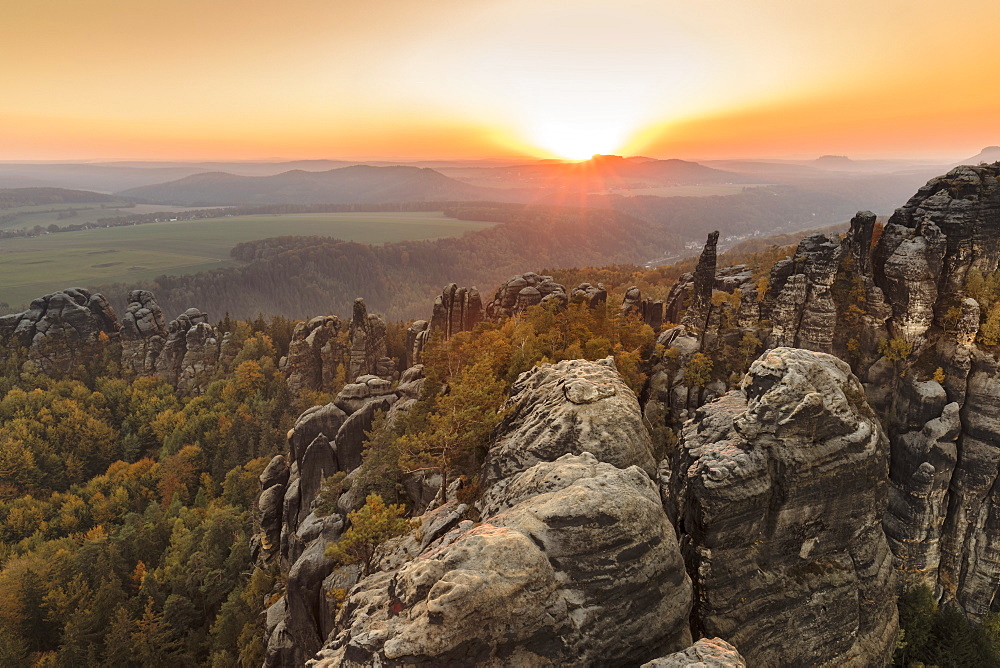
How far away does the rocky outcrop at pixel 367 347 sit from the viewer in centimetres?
7838

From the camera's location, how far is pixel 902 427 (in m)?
33.0

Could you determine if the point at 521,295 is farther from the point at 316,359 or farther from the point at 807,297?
the point at 316,359

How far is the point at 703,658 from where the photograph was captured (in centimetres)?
1344

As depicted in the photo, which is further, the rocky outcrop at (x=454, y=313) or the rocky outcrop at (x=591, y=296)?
the rocky outcrop at (x=454, y=313)

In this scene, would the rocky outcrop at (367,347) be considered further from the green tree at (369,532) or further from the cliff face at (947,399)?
the cliff face at (947,399)

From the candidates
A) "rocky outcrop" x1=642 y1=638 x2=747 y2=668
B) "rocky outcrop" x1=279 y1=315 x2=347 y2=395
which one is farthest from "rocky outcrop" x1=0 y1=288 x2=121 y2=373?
"rocky outcrop" x1=642 y1=638 x2=747 y2=668

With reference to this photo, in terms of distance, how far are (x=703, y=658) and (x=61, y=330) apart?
120815mm

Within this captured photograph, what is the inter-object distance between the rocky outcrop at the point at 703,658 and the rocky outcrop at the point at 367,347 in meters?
69.4

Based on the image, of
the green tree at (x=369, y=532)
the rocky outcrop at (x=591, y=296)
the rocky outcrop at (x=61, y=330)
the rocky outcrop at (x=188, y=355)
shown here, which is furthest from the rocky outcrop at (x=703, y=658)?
the rocky outcrop at (x=61, y=330)

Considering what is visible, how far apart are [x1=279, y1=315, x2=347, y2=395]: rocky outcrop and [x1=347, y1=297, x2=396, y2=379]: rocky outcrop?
3.82 metres

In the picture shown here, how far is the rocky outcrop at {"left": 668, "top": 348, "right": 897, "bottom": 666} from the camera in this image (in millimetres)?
18594

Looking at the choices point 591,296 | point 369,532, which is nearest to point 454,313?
point 591,296

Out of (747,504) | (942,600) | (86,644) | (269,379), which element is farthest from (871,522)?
(269,379)

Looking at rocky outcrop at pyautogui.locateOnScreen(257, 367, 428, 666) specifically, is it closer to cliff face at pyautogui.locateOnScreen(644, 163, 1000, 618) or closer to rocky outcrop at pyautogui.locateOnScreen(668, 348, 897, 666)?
rocky outcrop at pyautogui.locateOnScreen(668, 348, 897, 666)
